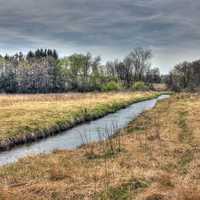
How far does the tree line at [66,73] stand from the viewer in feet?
354

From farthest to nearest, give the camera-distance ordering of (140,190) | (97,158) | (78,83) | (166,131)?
(78,83) → (166,131) → (97,158) → (140,190)

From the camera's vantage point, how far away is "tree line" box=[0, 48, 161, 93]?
107894 mm

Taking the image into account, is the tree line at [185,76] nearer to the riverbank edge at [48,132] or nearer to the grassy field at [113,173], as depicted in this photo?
the riverbank edge at [48,132]

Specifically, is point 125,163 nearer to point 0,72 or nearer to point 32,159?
point 32,159

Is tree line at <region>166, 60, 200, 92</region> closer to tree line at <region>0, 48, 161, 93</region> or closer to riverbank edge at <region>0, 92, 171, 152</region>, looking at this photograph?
tree line at <region>0, 48, 161, 93</region>

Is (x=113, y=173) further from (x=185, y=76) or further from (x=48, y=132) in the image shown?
(x=185, y=76)

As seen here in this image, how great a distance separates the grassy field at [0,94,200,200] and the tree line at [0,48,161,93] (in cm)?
9077

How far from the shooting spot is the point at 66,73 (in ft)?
378

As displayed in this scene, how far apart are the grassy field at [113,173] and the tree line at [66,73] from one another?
90769mm

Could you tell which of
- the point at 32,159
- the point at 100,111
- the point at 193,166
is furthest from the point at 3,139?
the point at 100,111

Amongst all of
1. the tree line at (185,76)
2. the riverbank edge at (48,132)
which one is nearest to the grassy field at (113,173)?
the riverbank edge at (48,132)

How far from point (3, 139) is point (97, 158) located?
7457 mm

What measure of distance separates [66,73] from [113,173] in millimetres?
104480

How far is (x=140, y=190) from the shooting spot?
33.7 ft
